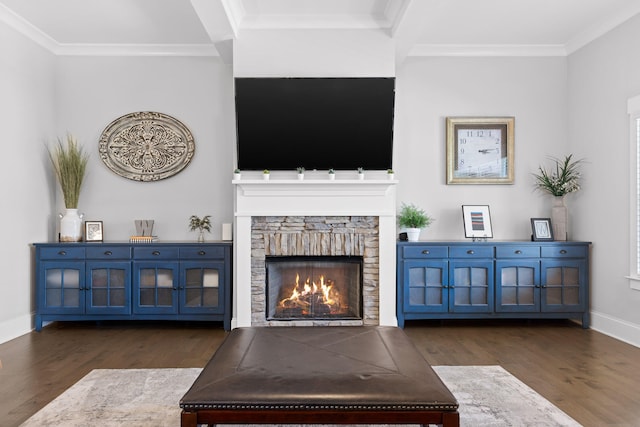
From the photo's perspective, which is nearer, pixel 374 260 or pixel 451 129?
pixel 374 260

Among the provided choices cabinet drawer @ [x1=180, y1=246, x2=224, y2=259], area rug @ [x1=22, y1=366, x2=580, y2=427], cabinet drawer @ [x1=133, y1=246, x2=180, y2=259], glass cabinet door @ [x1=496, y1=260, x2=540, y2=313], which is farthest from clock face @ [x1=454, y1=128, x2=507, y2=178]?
cabinet drawer @ [x1=133, y1=246, x2=180, y2=259]

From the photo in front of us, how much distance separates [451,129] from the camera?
5156mm

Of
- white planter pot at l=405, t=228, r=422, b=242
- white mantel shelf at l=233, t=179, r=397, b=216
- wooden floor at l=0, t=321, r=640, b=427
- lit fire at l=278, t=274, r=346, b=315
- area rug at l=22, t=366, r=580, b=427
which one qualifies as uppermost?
white mantel shelf at l=233, t=179, r=397, b=216

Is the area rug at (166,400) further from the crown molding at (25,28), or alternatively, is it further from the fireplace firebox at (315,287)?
the crown molding at (25,28)

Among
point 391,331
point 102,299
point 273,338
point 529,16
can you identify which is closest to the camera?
point 273,338

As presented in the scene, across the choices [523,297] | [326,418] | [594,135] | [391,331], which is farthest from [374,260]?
[326,418]

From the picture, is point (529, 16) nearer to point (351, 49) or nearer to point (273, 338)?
point (351, 49)

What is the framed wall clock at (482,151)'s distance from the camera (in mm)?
5164

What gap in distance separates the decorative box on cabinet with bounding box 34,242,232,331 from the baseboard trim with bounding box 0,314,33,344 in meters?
0.12

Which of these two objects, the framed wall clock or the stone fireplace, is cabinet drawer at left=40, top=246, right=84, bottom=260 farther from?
the framed wall clock

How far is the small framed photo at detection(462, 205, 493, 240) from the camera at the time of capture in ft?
16.3

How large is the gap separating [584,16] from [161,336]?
4808 mm

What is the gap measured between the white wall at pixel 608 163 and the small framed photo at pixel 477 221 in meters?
0.91

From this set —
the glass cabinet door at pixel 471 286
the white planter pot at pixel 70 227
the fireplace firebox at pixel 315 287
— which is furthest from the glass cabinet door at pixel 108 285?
the glass cabinet door at pixel 471 286
